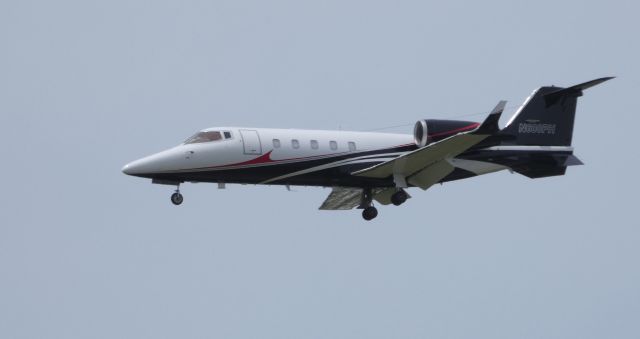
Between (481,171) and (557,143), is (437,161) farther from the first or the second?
(557,143)

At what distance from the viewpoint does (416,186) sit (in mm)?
42875

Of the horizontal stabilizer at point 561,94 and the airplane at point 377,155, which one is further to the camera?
the horizontal stabilizer at point 561,94

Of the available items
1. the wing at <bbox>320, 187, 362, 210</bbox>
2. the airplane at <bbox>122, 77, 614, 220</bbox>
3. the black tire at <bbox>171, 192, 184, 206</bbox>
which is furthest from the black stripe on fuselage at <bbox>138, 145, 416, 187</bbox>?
the wing at <bbox>320, 187, 362, 210</bbox>

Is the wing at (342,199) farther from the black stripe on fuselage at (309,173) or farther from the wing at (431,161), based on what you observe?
the wing at (431,161)

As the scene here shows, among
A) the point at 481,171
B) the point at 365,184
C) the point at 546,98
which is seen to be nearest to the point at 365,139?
the point at 365,184

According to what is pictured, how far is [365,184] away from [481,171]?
434 cm

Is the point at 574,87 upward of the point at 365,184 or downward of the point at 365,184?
upward

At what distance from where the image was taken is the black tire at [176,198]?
131 feet

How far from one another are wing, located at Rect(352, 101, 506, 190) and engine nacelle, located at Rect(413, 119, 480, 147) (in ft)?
2.83

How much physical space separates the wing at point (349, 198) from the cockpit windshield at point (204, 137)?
238 inches

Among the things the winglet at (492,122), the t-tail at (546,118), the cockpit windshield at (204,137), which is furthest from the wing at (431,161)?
the cockpit windshield at (204,137)

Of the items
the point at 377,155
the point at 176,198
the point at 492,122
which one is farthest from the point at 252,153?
the point at 492,122

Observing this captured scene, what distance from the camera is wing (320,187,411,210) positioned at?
44.2 m

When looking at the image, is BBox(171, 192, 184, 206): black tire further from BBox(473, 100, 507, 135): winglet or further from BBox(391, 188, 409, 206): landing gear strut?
BBox(473, 100, 507, 135): winglet
